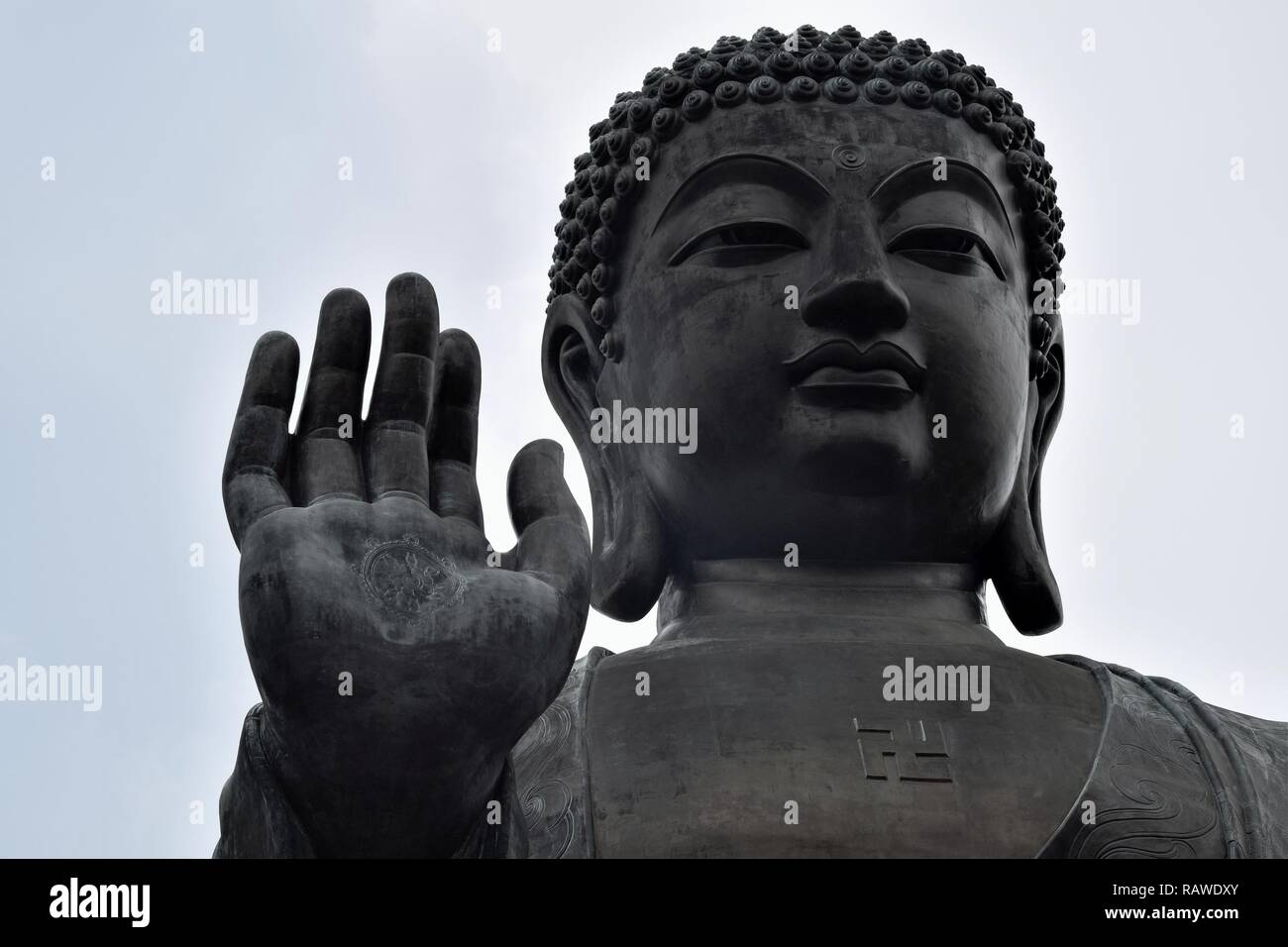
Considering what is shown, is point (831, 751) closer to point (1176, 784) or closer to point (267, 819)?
point (1176, 784)

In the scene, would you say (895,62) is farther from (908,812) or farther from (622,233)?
(908,812)

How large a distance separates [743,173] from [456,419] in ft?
6.79

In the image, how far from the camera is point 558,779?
8.47 meters

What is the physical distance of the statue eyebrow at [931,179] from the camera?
9.42 meters

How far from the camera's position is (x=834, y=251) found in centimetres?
917

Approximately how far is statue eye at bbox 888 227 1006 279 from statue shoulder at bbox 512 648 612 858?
→ 2108 mm

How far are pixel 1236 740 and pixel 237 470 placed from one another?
3.82 m

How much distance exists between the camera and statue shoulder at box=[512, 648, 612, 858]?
8.21 metres

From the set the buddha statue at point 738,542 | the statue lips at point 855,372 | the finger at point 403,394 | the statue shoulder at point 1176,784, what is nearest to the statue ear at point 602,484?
the buddha statue at point 738,542

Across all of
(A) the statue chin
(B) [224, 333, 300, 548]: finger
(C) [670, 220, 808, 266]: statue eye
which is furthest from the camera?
(C) [670, 220, 808, 266]: statue eye

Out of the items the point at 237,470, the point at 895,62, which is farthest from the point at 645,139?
the point at 237,470

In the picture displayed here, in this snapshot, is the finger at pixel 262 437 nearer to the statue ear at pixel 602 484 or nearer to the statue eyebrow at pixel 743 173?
the statue ear at pixel 602 484

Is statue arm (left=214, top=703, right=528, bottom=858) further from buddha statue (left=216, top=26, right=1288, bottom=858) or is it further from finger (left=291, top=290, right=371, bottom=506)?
finger (left=291, top=290, right=371, bottom=506)

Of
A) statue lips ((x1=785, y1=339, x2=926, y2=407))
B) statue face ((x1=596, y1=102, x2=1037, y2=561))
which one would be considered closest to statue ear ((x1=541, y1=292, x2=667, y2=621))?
statue face ((x1=596, y1=102, x2=1037, y2=561))
